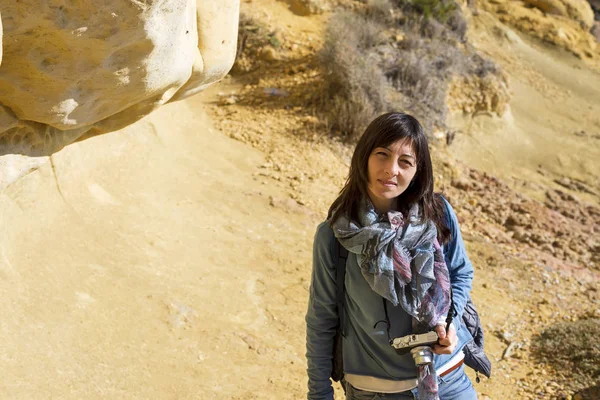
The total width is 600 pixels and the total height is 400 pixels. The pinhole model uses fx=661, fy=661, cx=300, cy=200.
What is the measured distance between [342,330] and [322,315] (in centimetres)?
8

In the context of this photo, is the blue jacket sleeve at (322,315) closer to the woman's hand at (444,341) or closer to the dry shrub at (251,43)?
the woman's hand at (444,341)

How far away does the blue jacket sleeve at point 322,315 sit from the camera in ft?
6.37

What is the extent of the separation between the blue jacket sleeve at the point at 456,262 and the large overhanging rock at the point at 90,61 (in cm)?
137

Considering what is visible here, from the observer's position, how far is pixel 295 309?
14.4 ft

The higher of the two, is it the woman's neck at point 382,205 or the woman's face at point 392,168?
the woman's face at point 392,168

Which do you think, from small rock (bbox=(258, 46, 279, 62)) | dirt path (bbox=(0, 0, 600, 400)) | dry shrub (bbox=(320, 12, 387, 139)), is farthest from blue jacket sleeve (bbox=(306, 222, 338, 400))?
small rock (bbox=(258, 46, 279, 62))

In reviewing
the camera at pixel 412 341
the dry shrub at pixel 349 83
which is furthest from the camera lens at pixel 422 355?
the dry shrub at pixel 349 83

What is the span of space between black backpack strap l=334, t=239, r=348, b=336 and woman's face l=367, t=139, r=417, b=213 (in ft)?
0.64

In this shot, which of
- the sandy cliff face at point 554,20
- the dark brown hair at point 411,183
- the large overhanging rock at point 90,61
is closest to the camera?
the dark brown hair at point 411,183

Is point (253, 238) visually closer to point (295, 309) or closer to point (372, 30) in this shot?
point (295, 309)

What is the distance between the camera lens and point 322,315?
1970 mm

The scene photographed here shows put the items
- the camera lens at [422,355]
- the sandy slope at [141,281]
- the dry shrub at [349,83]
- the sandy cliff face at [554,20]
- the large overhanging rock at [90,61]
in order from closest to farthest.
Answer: the camera lens at [422,355] < the large overhanging rock at [90,61] < the sandy slope at [141,281] < the dry shrub at [349,83] < the sandy cliff face at [554,20]

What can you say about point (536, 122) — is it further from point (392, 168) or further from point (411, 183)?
point (392, 168)

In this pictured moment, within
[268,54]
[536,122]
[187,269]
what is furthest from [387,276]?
[536,122]
